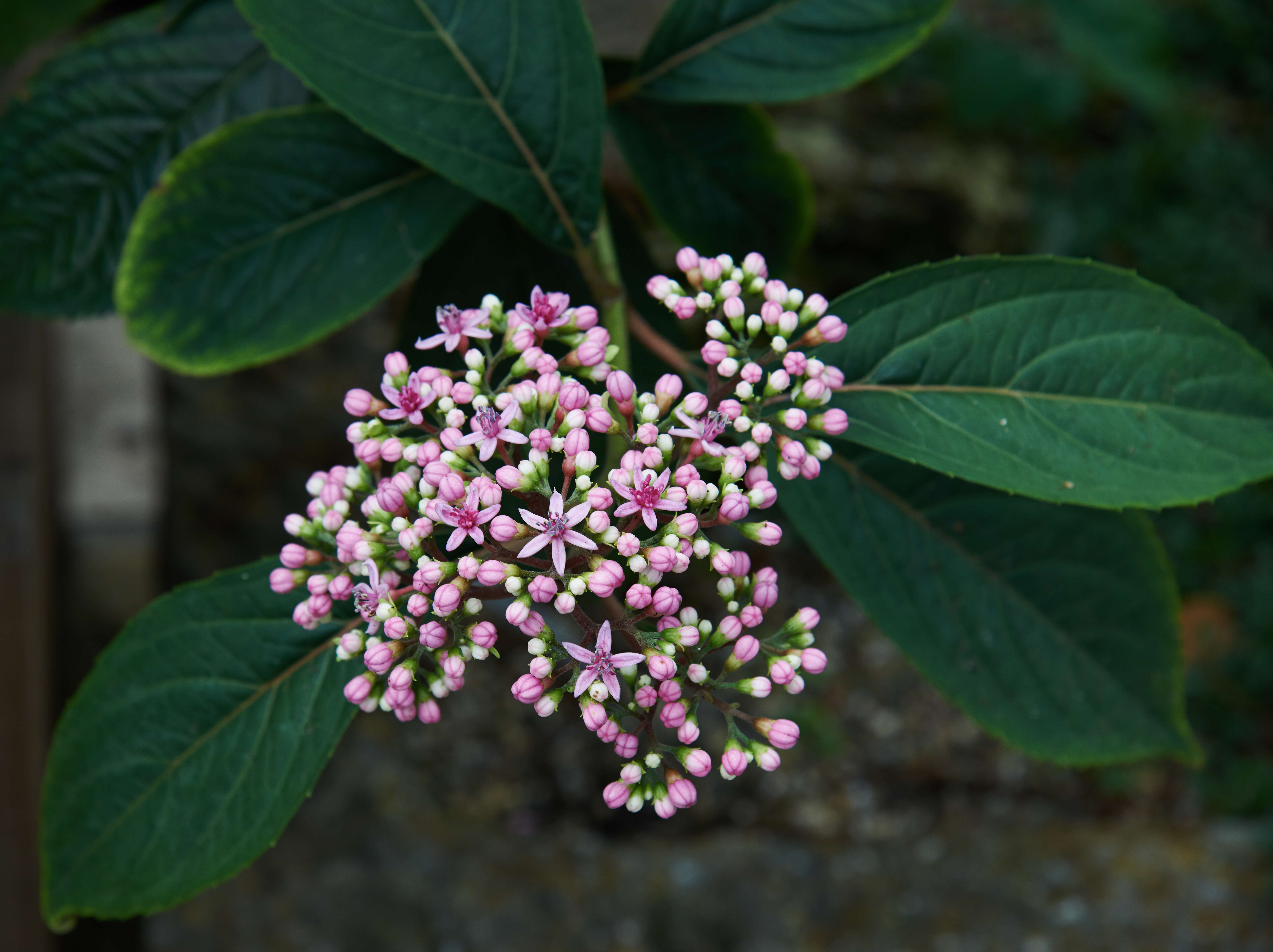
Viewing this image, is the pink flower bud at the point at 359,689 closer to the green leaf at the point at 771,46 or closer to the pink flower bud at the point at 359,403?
the pink flower bud at the point at 359,403

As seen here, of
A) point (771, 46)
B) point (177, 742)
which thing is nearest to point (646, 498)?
point (177, 742)

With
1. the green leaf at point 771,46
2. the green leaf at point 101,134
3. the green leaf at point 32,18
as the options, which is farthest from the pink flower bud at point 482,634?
the green leaf at point 32,18

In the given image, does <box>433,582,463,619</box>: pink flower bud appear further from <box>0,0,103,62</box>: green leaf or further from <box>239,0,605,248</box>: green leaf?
<box>0,0,103,62</box>: green leaf

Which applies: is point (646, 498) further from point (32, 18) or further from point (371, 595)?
point (32, 18)

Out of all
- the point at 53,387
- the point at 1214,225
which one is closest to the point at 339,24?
the point at 53,387

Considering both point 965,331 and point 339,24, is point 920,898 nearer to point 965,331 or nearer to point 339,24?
point 965,331

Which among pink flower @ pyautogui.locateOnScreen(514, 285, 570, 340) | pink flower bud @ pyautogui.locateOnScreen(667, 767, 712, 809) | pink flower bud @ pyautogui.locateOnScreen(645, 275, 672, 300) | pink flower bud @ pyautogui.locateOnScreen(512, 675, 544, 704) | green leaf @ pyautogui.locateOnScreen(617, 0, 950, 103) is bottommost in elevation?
pink flower bud @ pyautogui.locateOnScreen(667, 767, 712, 809)

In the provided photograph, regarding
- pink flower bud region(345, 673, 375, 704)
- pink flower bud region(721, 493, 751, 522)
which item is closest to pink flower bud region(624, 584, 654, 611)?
pink flower bud region(721, 493, 751, 522)
